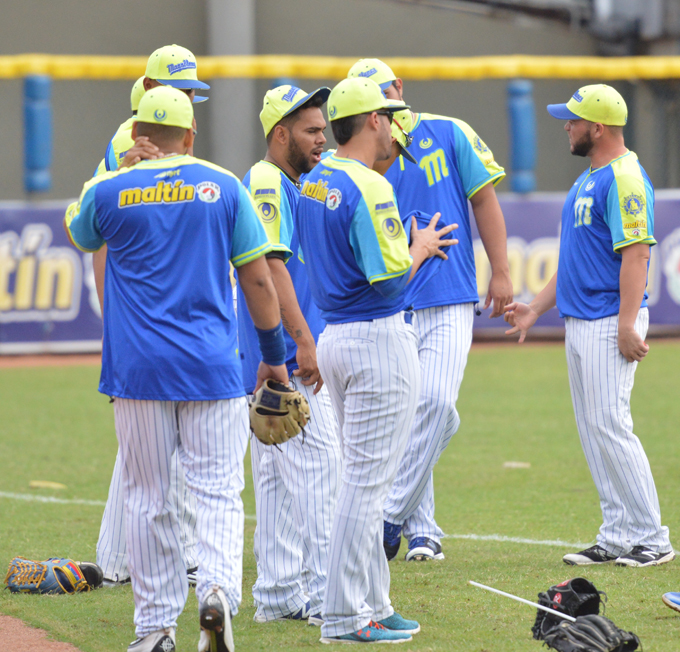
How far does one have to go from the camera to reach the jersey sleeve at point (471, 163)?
17.1 ft

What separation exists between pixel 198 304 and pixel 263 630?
133cm

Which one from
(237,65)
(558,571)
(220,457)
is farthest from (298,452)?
(237,65)

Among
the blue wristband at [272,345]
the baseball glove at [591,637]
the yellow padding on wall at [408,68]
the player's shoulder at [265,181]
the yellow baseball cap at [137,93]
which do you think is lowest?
the baseball glove at [591,637]

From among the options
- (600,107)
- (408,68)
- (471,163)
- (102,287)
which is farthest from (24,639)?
(408,68)

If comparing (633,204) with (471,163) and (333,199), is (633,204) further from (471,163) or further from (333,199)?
(333,199)

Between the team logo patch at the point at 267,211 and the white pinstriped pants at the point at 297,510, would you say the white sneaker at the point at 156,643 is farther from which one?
the team logo patch at the point at 267,211

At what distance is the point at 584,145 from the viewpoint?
16.6 feet

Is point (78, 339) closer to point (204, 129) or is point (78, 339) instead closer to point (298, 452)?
point (204, 129)

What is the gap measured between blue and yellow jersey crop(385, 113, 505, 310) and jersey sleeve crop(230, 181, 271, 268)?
5.56 ft

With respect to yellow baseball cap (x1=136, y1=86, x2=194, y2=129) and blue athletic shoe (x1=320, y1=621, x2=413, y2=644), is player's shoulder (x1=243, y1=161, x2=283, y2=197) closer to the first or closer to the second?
yellow baseball cap (x1=136, y1=86, x2=194, y2=129)

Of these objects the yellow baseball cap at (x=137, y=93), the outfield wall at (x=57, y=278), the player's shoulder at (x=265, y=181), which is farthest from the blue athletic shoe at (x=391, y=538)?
the outfield wall at (x=57, y=278)

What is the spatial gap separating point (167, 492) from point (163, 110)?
1.31 meters

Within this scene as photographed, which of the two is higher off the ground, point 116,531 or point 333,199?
point 333,199

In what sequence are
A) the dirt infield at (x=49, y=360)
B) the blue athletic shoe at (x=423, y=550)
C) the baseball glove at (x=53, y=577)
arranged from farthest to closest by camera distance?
the dirt infield at (x=49, y=360), the blue athletic shoe at (x=423, y=550), the baseball glove at (x=53, y=577)
